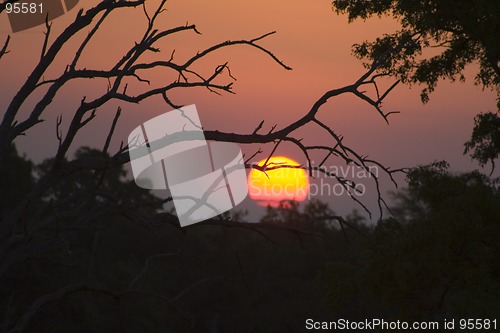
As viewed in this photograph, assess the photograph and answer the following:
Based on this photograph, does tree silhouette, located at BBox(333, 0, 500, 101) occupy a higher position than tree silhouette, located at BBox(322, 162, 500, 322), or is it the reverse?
tree silhouette, located at BBox(333, 0, 500, 101)

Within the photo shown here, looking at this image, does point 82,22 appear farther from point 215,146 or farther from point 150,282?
point 150,282

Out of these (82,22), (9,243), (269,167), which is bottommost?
(9,243)

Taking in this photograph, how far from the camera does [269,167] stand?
7445mm

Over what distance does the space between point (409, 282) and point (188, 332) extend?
52.8 m

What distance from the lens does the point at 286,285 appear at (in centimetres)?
8344

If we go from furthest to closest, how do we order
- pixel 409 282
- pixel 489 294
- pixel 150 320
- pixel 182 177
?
1. pixel 150 320
2. pixel 409 282
3. pixel 489 294
4. pixel 182 177

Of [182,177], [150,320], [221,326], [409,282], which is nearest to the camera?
[182,177]

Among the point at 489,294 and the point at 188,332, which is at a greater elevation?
the point at 188,332

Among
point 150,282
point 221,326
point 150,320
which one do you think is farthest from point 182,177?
point 221,326

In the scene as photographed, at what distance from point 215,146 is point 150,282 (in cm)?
6348

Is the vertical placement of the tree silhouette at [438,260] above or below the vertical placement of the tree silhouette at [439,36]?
below

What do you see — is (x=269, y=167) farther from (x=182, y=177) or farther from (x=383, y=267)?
(x=383, y=267)

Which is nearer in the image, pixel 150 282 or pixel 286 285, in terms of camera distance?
pixel 150 282

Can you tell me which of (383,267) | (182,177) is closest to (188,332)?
(383,267)
